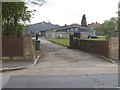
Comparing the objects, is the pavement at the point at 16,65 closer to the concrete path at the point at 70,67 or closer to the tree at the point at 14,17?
the concrete path at the point at 70,67

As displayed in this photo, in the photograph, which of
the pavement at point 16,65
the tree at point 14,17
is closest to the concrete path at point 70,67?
the pavement at point 16,65

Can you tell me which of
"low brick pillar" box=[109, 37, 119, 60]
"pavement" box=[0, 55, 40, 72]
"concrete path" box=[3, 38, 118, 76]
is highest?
"low brick pillar" box=[109, 37, 119, 60]

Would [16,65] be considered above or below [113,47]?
below

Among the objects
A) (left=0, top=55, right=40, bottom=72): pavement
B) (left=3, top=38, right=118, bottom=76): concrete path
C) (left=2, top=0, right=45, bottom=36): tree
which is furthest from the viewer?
(left=2, top=0, right=45, bottom=36): tree

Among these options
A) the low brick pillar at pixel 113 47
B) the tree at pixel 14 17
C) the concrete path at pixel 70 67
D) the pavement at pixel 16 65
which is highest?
the tree at pixel 14 17

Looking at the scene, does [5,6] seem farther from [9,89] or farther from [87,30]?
[87,30]

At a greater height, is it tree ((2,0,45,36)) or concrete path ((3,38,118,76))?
tree ((2,0,45,36))

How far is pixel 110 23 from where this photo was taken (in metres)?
120

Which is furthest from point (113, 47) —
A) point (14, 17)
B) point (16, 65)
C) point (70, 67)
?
point (14, 17)

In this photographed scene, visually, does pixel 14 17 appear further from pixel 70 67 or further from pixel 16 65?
pixel 70 67

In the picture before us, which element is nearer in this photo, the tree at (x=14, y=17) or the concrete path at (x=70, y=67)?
the concrete path at (x=70, y=67)

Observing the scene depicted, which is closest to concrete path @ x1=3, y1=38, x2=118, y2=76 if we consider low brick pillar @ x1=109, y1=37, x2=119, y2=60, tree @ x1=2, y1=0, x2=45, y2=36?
low brick pillar @ x1=109, y1=37, x2=119, y2=60

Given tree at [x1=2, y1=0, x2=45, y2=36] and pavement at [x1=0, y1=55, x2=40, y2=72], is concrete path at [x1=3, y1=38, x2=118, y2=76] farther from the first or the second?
tree at [x1=2, y1=0, x2=45, y2=36]

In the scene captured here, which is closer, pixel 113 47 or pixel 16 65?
pixel 16 65
